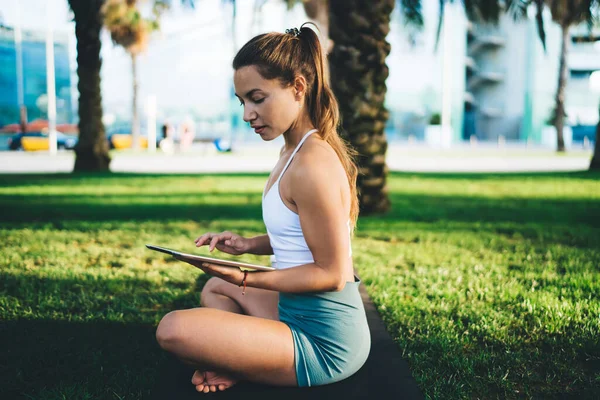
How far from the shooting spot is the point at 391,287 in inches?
166

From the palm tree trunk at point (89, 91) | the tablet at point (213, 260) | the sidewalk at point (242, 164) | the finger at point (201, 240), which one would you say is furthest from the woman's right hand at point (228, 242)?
the sidewalk at point (242, 164)

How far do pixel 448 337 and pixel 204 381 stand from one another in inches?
62.4

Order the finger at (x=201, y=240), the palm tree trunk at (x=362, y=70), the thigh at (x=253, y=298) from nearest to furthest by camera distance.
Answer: the finger at (x=201, y=240), the thigh at (x=253, y=298), the palm tree trunk at (x=362, y=70)

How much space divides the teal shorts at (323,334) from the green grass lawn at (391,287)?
61 centimetres

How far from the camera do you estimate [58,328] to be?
3.32 m

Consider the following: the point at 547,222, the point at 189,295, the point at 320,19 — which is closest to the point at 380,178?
the point at 547,222

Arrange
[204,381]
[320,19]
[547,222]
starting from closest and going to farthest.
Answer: [204,381] → [547,222] → [320,19]

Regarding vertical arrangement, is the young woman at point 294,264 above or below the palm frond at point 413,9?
below

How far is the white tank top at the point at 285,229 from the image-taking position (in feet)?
6.92

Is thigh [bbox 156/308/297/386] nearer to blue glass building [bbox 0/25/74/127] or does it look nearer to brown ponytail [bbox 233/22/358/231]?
brown ponytail [bbox 233/22/358/231]

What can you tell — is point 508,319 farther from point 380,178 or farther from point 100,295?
point 380,178

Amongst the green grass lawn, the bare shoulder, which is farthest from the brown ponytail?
the green grass lawn

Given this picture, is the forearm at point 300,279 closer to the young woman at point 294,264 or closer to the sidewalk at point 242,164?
the young woman at point 294,264

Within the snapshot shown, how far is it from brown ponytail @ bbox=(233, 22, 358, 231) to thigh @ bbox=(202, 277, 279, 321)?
0.66m
